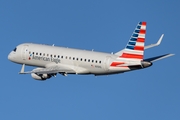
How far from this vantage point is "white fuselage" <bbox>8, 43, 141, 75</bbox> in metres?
145

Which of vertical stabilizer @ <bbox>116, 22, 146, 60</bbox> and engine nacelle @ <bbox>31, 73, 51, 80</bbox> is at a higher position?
vertical stabilizer @ <bbox>116, 22, 146, 60</bbox>

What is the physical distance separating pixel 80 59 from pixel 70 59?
238 centimetres

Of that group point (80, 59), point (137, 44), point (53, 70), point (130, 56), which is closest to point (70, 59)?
point (80, 59)

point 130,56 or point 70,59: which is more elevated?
point 70,59

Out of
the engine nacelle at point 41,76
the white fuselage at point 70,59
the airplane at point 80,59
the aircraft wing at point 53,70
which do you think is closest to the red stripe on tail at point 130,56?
the airplane at point 80,59

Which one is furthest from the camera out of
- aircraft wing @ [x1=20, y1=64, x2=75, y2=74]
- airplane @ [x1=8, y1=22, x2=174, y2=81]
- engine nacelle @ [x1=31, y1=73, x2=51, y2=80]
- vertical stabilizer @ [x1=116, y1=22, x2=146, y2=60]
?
engine nacelle @ [x1=31, y1=73, x2=51, y2=80]

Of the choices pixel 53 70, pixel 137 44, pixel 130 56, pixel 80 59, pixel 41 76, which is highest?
pixel 137 44

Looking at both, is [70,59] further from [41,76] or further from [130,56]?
[130,56]

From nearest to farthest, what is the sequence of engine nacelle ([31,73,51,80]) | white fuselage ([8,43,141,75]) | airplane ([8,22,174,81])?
airplane ([8,22,174,81])
white fuselage ([8,43,141,75])
engine nacelle ([31,73,51,80])

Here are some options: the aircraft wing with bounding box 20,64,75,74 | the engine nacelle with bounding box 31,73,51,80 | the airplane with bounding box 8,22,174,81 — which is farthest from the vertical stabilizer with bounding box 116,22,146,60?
the engine nacelle with bounding box 31,73,51,80

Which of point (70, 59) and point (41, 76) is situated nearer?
point (70, 59)

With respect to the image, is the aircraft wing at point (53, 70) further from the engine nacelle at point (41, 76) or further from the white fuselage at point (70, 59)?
the engine nacelle at point (41, 76)

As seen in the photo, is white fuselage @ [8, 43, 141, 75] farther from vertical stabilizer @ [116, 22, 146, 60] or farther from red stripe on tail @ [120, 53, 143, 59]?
vertical stabilizer @ [116, 22, 146, 60]

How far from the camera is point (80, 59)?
487 feet
